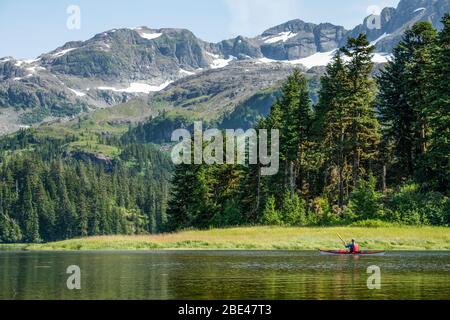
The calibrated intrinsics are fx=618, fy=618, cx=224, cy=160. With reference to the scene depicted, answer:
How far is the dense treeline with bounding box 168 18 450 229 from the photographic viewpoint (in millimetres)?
69250

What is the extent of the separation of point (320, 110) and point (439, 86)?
1896 cm

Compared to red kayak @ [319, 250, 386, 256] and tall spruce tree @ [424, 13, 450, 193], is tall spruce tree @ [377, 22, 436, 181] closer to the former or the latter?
tall spruce tree @ [424, 13, 450, 193]

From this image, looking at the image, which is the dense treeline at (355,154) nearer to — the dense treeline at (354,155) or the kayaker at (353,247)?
the dense treeline at (354,155)

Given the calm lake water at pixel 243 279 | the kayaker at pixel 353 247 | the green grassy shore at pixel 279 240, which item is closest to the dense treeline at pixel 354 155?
the green grassy shore at pixel 279 240

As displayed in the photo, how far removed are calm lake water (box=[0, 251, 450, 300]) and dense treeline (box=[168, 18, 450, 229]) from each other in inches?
901

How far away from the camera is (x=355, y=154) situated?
3115 inches

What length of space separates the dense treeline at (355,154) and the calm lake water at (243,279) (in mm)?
22889

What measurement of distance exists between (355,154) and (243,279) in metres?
48.5

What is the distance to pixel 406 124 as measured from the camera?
7888 cm

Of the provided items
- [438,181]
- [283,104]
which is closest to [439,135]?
[438,181]

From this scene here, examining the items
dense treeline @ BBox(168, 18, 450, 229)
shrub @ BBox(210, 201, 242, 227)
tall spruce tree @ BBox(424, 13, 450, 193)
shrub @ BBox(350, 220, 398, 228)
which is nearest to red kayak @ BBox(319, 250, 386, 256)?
shrub @ BBox(350, 220, 398, 228)

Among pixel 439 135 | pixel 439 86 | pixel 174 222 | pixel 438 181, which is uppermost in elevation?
pixel 439 86

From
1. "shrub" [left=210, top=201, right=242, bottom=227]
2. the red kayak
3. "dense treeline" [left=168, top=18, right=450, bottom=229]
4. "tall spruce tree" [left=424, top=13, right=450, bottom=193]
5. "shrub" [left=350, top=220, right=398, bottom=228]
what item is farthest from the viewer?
"shrub" [left=210, top=201, right=242, bottom=227]
